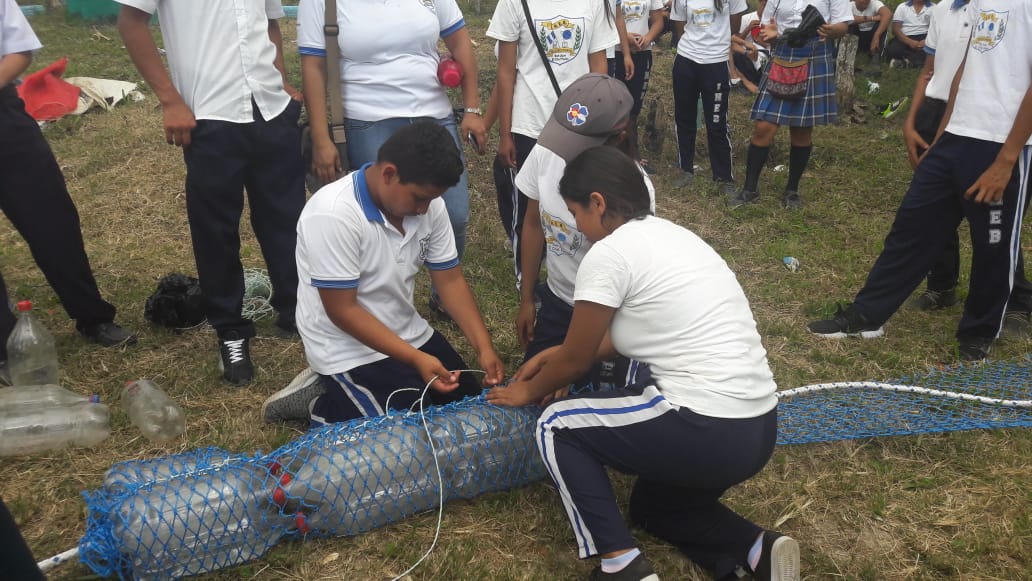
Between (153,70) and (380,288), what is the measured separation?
1313 mm

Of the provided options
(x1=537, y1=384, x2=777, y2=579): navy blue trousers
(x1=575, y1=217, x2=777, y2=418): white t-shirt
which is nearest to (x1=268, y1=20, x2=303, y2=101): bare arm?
(x1=575, y1=217, x2=777, y2=418): white t-shirt

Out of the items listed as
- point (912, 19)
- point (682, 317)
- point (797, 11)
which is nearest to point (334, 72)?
point (682, 317)

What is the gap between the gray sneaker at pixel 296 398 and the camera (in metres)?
3.16

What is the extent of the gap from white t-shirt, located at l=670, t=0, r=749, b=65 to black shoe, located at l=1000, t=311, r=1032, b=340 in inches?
122

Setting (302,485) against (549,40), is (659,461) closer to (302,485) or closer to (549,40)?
(302,485)

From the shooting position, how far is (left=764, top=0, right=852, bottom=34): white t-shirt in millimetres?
5879

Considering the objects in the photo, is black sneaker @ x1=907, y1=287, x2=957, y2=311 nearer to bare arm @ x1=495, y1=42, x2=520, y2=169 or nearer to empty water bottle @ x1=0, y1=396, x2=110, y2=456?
bare arm @ x1=495, y1=42, x2=520, y2=169

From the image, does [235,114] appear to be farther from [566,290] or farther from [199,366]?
[566,290]

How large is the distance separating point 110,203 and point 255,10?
3.09m

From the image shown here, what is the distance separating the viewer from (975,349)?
3.85 metres

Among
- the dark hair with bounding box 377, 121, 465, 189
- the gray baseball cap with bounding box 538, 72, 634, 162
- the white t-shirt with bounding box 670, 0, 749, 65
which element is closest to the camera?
the dark hair with bounding box 377, 121, 465, 189

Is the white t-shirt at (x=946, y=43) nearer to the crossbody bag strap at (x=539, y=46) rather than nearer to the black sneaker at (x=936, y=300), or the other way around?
the black sneaker at (x=936, y=300)

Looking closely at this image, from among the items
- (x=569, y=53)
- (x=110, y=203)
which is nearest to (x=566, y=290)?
(x=569, y=53)

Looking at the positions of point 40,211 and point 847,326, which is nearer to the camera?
point 40,211
